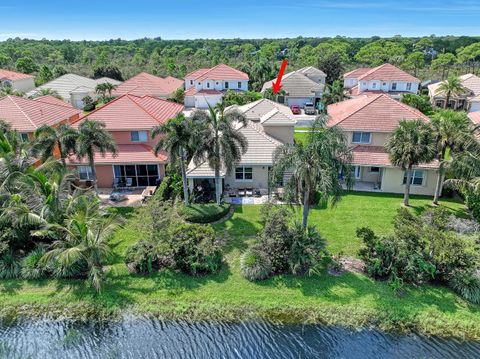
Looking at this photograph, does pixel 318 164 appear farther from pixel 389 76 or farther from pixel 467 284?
pixel 389 76

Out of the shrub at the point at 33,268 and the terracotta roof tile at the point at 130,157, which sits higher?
the terracotta roof tile at the point at 130,157

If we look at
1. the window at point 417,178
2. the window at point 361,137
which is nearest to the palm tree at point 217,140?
the window at point 361,137

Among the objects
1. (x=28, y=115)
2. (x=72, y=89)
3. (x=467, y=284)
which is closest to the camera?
(x=467, y=284)

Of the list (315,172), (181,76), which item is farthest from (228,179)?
(181,76)

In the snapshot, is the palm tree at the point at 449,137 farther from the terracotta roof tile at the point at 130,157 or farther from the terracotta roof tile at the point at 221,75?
the terracotta roof tile at the point at 221,75

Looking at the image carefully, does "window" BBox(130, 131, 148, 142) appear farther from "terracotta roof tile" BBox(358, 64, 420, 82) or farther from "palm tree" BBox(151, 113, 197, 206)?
"terracotta roof tile" BBox(358, 64, 420, 82)

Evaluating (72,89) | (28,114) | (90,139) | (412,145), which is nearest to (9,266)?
(90,139)

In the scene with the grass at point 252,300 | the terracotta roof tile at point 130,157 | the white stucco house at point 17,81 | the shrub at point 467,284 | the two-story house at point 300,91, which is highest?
the white stucco house at point 17,81
